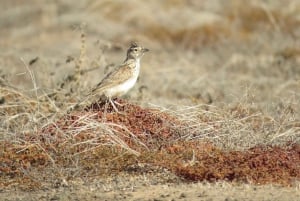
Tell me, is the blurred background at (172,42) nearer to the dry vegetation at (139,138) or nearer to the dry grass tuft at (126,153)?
the dry vegetation at (139,138)

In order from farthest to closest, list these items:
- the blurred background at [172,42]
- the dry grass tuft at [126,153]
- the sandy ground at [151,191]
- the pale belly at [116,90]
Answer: the blurred background at [172,42], the pale belly at [116,90], the dry grass tuft at [126,153], the sandy ground at [151,191]

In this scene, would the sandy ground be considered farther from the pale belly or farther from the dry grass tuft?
the pale belly

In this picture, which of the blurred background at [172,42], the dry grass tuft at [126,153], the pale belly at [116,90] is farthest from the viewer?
the blurred background at [172,42]

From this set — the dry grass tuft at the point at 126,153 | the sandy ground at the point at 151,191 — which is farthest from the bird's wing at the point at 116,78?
the sandy ground at the point at 151,191

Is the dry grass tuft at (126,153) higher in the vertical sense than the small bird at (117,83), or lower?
lower

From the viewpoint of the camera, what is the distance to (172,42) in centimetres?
2244

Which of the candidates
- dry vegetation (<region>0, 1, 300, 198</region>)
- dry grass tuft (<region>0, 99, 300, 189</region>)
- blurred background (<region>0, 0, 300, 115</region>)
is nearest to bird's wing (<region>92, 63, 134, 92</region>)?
dry vegetation (<region>0, 1, 300, 198</region>)

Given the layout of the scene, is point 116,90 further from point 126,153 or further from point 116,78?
point 126,153

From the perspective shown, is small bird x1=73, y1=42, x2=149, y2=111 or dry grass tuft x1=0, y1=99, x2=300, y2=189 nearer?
Answer: dry grass tuft x1=0, y1=99, x2=300, y2=189

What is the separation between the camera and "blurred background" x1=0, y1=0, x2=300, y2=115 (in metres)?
16.0

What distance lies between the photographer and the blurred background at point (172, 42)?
15961 millimetres

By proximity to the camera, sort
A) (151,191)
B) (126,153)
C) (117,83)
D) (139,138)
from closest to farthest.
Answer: (151,191), (126,153), (139,138), (117,83)

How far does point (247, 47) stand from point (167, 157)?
11664 millimetres

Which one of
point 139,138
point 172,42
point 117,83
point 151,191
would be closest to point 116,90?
point 117,83
